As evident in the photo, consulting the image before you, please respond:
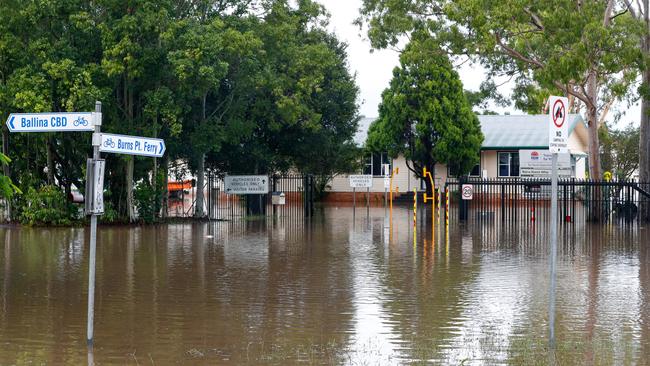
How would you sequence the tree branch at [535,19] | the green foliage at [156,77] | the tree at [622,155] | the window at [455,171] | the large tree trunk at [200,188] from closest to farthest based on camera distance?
1. the green foliage at [156,77]
2. the tree branch at [535,19]
3. the large tree trunk at [200,188]
4. the window at [455,171]
5. the tree at [622,155]

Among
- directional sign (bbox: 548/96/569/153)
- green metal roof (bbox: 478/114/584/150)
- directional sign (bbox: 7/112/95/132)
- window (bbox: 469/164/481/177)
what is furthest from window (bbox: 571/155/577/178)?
directional sign (bbox: 7/112/95/132)

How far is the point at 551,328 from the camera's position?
9.81 m

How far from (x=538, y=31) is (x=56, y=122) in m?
23.4

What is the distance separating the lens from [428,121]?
50.2 metres

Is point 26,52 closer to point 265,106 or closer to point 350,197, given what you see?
point 265,106

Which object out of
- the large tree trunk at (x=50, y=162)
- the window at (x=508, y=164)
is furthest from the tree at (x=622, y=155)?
the large tree trunk at (x=50, y=162)

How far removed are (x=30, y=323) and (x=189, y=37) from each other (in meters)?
18.2

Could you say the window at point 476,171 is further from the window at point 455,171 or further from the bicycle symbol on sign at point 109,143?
the bicycle symbol on sign at point 109,143

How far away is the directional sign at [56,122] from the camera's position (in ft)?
32.7

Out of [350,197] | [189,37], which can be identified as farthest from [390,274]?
[350,197]

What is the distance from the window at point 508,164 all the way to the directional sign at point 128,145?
153 ft

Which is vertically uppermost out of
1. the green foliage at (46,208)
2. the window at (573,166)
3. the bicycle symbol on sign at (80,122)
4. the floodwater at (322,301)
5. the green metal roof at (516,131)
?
the green metal roof at (516,131)

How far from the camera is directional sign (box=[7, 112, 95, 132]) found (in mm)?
9969

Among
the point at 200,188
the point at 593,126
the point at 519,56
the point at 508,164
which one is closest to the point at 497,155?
the point at 508,164
